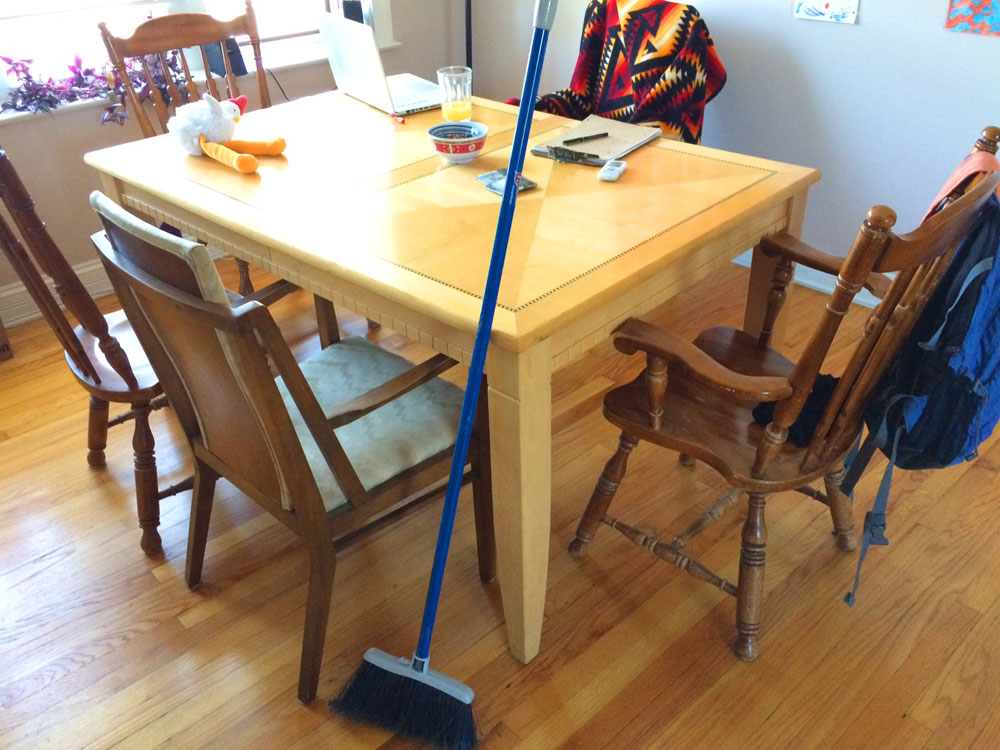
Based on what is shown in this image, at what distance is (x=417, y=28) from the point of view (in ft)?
11.8

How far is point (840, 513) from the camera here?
6.02 ft

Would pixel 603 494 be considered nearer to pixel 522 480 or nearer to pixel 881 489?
pixel 522 480

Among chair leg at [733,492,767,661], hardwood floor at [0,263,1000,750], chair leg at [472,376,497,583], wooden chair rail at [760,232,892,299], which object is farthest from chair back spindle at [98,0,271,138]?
chair leg at [733,492,767,661]

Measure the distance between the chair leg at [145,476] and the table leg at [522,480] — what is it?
0.85 m

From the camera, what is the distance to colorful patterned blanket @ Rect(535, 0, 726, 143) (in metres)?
2.67

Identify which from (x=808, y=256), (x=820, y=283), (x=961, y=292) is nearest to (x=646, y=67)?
(x=820, y=283)

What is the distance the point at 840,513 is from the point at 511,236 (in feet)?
3.12

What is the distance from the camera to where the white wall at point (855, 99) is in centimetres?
239

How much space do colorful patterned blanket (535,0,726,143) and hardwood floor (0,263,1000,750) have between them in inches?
46.3

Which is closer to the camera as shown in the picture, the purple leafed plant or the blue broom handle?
the blue broom handle

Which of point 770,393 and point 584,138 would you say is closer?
point 770,393

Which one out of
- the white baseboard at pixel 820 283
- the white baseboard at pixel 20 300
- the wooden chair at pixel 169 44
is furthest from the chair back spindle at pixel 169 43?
the white baseboard at pixel 820 283

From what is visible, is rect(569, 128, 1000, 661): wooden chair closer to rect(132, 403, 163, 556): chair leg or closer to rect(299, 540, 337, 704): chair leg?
rect(299, 540, 337, 704): chair leg

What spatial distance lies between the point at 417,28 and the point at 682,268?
2.48m
